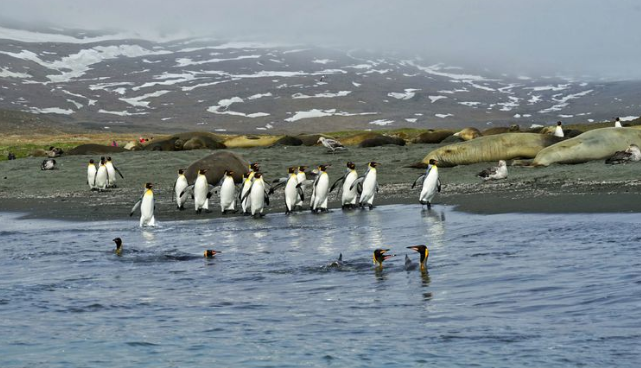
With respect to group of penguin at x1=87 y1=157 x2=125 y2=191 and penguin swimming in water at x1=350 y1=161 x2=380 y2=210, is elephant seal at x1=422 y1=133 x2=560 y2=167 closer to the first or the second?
penguin swimming in water at x1=350 y1=161 x2=380 y2=210

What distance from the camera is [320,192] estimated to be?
18.5 m

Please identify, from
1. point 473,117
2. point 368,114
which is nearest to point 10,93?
point 368,114

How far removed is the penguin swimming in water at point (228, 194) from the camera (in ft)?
63.4

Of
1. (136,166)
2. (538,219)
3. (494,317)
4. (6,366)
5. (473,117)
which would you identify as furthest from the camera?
(473,117)

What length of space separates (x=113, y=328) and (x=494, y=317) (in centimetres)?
329

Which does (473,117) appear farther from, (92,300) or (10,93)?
(92,300)

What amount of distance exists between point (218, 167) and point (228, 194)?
511cm

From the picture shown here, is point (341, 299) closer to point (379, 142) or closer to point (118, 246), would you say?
point (118, 246)

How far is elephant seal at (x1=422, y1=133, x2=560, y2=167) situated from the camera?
2462 centimetres

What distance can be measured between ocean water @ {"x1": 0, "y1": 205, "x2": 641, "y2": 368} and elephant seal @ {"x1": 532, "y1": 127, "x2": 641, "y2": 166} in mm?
7508

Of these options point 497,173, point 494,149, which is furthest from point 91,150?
point 497,173

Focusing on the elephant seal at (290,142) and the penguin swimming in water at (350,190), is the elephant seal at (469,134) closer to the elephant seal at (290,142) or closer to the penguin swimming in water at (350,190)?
the elephant seal at (290,142)

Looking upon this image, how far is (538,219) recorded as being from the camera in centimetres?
1380

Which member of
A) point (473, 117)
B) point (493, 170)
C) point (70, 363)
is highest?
point (473, 117)
